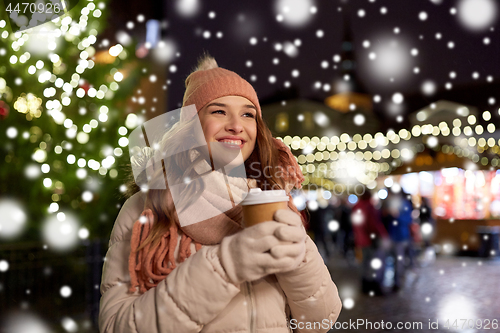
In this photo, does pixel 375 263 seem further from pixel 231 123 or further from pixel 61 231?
pixel 231 123

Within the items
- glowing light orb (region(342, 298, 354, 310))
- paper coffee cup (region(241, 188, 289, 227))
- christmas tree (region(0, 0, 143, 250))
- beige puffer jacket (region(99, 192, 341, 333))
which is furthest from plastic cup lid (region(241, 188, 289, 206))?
glowing light orb (region(342, 298, 354, 310))

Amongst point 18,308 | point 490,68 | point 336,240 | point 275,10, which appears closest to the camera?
point 18,308

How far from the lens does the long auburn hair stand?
4.73 feet

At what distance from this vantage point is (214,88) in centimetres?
163

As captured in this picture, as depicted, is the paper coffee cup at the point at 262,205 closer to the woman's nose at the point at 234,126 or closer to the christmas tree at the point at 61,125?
the woman's nose at the point at 234,126

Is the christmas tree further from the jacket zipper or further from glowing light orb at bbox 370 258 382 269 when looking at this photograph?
glowing light orb at bbox 370 258 382 269

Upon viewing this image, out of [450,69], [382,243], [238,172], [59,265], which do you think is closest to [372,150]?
[450,69]

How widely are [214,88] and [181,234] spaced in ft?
2.17

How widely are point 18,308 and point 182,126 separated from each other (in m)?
5.21

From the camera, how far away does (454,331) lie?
4848mm

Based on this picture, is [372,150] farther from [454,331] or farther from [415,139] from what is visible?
[454,331]

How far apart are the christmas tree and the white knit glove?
4.03 metres

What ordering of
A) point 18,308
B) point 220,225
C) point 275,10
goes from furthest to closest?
point 275,10, point 18,308, point 220,225

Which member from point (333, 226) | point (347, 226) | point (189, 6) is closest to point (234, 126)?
point (189, 6)
